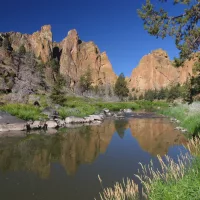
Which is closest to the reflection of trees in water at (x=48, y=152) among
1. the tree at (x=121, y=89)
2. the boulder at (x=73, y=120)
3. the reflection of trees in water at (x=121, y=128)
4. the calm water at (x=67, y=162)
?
the calm water at (x=67, y=162)

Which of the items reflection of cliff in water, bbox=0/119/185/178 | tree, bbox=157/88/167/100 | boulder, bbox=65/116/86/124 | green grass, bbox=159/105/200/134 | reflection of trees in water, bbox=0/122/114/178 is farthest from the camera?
tree, bbox=157/88/167/100

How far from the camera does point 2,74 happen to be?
182 ft

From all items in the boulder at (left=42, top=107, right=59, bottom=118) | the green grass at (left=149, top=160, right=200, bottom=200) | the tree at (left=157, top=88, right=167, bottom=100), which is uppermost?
the tree at (left=157, top=88, right=167, bottom=100)

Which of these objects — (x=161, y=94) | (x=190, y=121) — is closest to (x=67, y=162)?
(x=190, y=121)

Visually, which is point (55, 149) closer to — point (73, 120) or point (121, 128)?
point (121, 128)

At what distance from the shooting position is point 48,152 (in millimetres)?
14625

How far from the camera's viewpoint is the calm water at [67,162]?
8555 mm

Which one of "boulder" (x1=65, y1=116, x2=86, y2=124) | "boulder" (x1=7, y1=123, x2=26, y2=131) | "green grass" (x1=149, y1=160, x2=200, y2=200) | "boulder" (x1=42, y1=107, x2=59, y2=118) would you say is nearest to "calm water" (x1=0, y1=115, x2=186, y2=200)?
"boulder" (x1=7, y1=123, x2=26, y2=131)

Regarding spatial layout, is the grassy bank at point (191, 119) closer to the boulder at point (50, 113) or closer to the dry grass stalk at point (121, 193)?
the dry grass stalk at point (121, 193)

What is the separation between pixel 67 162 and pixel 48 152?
8.96 ft

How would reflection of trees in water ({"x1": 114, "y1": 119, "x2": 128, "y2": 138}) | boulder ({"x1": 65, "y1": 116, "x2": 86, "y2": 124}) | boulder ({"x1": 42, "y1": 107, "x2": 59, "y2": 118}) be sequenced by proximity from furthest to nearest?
boulder ({"x1": 65, "y1": 116, "x2": 86, "y2": 124}), boulder ({"x1": 42, "y1": 107, "x2": 59, "y2": 118}), reflection of trees in water ({"x1": 114, "y1": 119, "x2": 128, "y2": 138})

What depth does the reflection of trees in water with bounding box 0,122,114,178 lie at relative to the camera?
38.2 feet

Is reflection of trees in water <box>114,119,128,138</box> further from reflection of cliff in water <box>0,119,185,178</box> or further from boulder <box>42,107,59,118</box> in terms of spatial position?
boulder <box>42,107,59,118</box>

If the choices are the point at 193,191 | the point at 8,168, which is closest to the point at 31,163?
the point at 8,168
